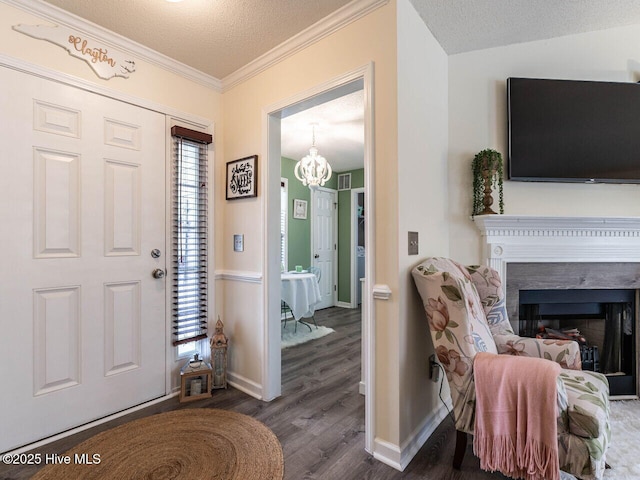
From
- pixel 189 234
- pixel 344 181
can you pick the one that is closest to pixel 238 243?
pixel 189 234

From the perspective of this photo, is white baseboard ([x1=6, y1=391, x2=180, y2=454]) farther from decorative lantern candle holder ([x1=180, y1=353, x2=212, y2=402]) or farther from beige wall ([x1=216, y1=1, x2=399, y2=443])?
beige wall ([x1=216, y1=1, x2=399, y2=443])

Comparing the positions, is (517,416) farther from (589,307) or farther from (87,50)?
(87,50)

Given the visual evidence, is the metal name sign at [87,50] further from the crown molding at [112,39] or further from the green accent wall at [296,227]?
the green accent wall at [296,227]

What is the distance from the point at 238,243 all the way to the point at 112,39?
1564 mm

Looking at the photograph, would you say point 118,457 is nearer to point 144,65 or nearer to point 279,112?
point 279,112

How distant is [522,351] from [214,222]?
229 cm

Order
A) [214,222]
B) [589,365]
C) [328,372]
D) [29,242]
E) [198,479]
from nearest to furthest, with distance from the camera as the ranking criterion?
[198,479] < [29,242] < [589,365] < [214,222] < [328,372]

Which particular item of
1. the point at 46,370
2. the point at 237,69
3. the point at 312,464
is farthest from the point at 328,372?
the point at 237,69

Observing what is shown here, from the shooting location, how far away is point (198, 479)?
148 centimetres

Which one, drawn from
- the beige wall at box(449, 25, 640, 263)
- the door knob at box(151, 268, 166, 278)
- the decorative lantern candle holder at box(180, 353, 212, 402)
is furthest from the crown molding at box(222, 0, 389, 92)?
the decorative lantern candle holder at box(180, 353, 212, 402)

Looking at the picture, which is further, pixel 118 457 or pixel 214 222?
pixel 214 222

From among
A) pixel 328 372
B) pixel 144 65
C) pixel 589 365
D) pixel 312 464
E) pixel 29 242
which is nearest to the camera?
pixel 312 464

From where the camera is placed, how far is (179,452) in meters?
1.67

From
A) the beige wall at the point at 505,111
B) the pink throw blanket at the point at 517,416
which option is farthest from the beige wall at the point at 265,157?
the beige wall at the point at 505,111
